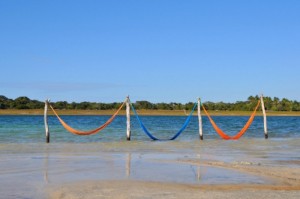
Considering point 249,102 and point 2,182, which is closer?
point 2,182

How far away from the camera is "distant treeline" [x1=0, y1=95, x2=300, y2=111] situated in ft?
337

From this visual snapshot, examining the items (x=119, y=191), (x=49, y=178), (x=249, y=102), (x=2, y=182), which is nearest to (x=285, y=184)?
(x=119, y=191)

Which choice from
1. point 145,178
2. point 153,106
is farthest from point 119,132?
point 153,106

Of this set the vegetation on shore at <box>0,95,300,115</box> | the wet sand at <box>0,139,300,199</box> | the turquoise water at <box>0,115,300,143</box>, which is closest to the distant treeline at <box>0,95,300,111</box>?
the vegetation on shore at <box>0,95,300,115</box>

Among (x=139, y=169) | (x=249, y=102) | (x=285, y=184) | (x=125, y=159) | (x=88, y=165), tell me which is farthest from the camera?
(x=249, y=102)

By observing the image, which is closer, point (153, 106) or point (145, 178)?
point (145, 178)

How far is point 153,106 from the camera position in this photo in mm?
110625

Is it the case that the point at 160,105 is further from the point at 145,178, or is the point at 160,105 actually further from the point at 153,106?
the point at 145,178

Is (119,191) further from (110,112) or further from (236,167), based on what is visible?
(110,112)

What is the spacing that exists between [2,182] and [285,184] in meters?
5.60

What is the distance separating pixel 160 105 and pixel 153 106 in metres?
3.60

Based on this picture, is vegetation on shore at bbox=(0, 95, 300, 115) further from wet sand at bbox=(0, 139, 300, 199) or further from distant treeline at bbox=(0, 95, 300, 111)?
wet sand at bbox=(0, 139, 300, 199)

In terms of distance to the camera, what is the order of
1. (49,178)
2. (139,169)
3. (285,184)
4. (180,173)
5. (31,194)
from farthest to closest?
(139,169) → (180,173) → (49,178) → (285,184) → (31,194)

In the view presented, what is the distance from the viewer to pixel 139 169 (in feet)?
39.4
